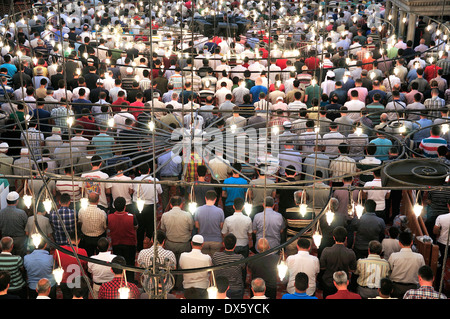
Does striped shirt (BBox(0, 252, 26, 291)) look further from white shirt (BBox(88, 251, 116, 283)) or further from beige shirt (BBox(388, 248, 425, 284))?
→ beige shirt (BBox(388, 248, 425, 284))

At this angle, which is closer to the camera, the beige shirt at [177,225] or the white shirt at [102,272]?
the white shirt at [102,272]

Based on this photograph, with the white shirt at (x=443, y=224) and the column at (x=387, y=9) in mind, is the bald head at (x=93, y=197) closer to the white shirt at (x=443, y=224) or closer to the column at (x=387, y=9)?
the white shirt at (x=443, y=224)

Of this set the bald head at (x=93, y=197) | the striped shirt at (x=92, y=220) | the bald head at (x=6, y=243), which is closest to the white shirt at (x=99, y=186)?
the bald head at (x=93, y=197)

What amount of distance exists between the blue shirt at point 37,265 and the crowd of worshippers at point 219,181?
0.07 feet

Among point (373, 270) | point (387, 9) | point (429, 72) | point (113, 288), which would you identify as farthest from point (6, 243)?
point (387, 9)

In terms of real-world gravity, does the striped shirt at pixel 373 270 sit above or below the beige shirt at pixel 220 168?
below

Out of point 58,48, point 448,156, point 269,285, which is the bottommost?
point 269,285

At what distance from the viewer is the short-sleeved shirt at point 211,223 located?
8336mm

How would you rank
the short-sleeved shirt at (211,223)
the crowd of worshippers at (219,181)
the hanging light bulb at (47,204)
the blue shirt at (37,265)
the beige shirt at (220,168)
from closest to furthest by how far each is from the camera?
the crowd of worshippers at (219,181) → the hanging light bulb at (47,204) → the blue shirt at (37,265) → the short-sleeved shirt at (211,223) → the beige shirt at (220,168)

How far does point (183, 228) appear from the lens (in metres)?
8.23

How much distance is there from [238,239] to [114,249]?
173 cm

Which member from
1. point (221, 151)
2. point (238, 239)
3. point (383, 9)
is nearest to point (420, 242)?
point (238, 239)
